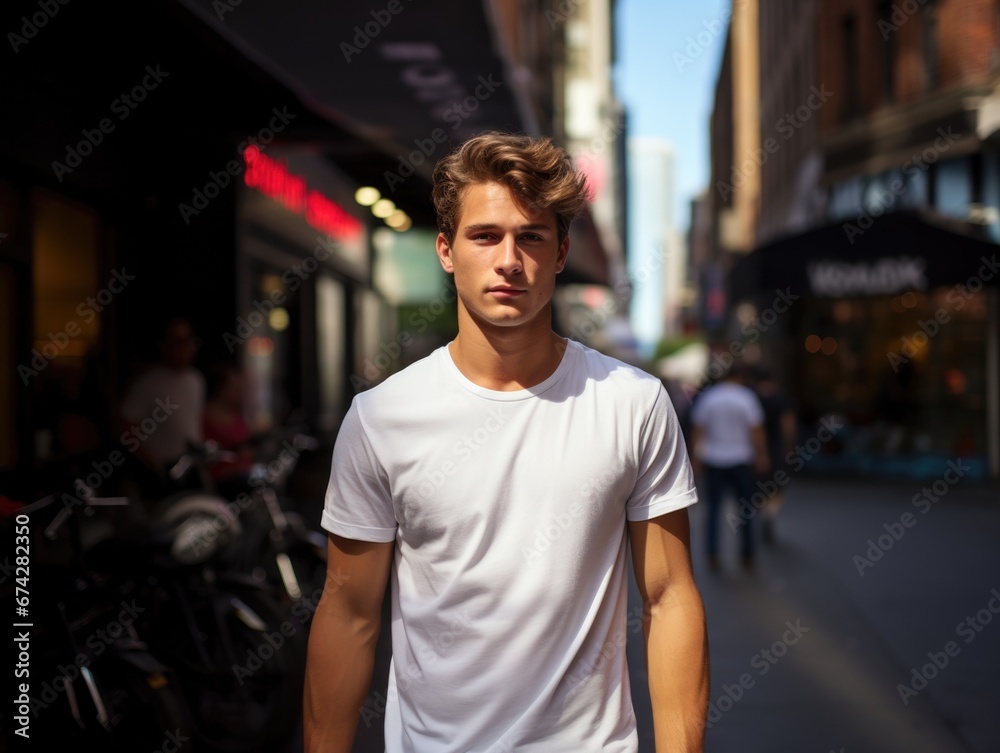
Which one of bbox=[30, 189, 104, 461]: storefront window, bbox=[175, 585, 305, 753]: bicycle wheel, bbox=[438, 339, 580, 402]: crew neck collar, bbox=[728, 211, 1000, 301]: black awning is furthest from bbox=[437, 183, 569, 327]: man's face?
bbox=[728, 211, 1000, 301]: black awning

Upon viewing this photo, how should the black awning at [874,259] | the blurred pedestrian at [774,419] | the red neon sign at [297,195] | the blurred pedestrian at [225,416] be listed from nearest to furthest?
the blurred pedestrian at [225,416]
the red neon sign at [297,195]
the blurred pedestrian at [774,419]
the black awning at [874,259]

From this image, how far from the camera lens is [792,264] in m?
17.4

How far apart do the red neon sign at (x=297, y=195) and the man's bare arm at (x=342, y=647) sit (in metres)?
8.39

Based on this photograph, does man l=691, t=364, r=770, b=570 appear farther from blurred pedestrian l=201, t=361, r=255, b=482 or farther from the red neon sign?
the red neon sign

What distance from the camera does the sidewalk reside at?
554 cm

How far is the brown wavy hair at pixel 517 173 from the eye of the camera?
210 centimetres

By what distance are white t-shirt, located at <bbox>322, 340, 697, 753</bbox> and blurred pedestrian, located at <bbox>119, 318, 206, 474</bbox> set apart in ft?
17.7

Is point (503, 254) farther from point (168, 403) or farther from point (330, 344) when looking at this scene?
point (330, 344)

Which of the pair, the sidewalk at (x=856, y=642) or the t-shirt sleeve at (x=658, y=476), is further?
the sidewalk at (x=856, y=642)

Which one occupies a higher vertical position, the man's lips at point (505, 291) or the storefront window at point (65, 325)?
the storefront window at point (65, 325)

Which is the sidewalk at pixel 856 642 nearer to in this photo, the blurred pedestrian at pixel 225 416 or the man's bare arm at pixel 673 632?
the blurred pedestrian at pixel 225 416

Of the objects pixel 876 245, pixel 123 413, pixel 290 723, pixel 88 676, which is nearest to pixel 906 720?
pixel 290 723

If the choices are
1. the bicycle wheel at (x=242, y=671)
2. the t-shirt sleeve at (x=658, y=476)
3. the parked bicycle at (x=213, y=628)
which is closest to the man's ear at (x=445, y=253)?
the t-shirt sleeve at (x=658, y=476)

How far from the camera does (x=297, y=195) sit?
13.1 metres
